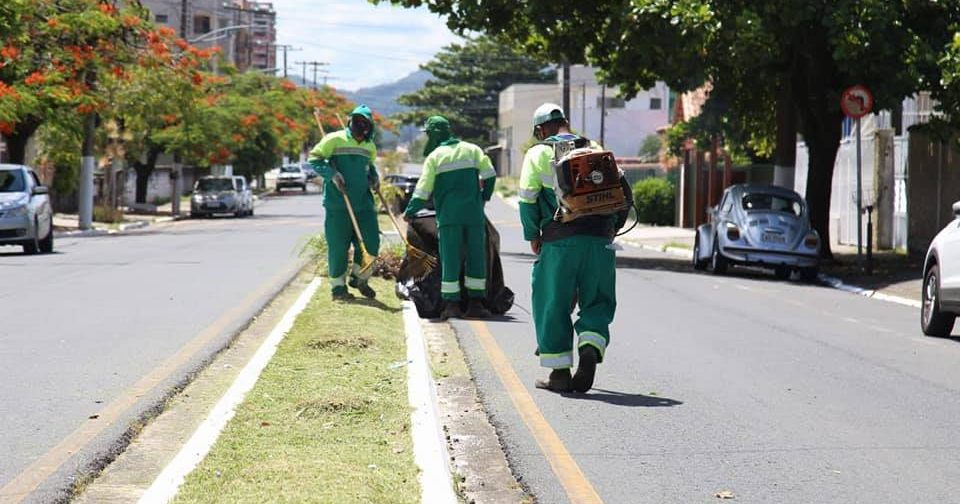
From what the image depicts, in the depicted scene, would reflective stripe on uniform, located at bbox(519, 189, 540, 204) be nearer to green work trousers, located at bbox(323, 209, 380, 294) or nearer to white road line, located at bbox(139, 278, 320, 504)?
white road line, located at bbox(139, 278, 320, 504)

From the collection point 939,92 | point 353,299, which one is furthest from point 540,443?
point 939,92

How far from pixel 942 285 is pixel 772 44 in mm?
10969

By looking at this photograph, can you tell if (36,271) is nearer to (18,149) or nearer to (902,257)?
(902,257)

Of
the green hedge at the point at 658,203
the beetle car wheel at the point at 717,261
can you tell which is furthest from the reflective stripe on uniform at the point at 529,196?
the green hedge at the point at 658,203

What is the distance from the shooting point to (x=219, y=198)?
54.7 m

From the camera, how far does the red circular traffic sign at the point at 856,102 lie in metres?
23.8

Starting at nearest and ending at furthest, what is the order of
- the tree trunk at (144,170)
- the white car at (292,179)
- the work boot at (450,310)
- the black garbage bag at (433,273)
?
1. the work boot at (450,310)
2. the black garbage bag at (433,273)
3. the tree trunk at (144,170)
4. the white car at (292,179)

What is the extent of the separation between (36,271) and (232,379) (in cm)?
1180

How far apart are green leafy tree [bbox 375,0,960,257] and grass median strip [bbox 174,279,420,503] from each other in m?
13.0

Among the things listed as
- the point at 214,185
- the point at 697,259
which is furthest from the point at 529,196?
the point at 214,185

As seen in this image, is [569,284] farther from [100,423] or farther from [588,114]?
[588,114]

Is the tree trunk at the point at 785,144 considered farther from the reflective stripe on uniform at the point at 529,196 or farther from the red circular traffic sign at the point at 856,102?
the reflective stripe on uniform at the point at 529,196

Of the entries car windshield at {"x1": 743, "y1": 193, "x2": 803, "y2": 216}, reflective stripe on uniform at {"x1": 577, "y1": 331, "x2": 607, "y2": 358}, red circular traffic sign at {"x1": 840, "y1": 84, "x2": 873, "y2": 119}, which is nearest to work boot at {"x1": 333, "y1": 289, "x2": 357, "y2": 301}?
reflective stripe on uniform at {"x1": 577, "y1": 331, "x2": 607, "y2": 358}

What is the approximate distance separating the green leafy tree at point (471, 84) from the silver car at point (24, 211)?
8254 centimetres
